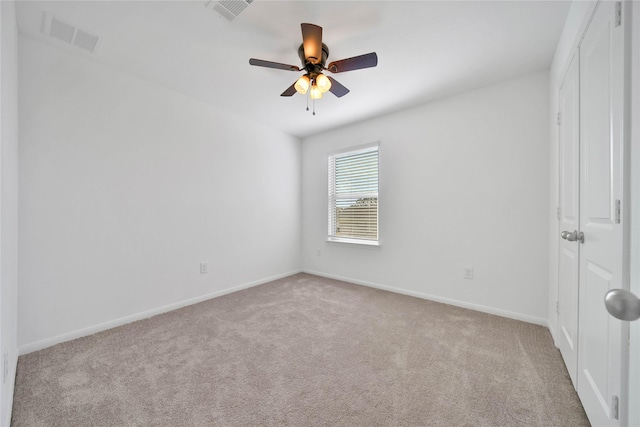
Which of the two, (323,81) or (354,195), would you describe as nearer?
(323,81)

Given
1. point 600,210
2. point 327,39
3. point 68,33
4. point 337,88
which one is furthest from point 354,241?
point 68,33

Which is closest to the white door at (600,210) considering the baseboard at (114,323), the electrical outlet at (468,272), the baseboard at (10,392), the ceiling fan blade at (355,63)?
the ceiling fan blade at (355,63)

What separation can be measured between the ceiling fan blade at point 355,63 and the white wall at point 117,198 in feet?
6.41

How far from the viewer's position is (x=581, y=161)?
141cm

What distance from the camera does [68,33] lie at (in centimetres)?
190

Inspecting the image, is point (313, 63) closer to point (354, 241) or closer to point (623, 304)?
point (623, 304)

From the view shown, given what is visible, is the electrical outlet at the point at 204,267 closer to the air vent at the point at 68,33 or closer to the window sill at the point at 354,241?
the window sill at the point at 354,241

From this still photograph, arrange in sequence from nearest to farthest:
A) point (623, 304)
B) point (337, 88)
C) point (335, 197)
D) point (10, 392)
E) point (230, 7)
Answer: point (623, 304), point (10, 392), point (230, 7), point (337, 88), point (335, 197)

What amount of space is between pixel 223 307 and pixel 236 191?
153 centimetres

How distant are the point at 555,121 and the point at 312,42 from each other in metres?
2.11

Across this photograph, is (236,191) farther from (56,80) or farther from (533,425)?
(533,425)

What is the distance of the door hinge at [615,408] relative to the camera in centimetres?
95

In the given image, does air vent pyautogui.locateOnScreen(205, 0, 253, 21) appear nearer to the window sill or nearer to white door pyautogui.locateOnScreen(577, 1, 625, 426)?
white door pyautogui.locateOnScreen(577, 1, 625, 426)

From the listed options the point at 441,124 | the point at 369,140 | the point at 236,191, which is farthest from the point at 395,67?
the point at 236,191
